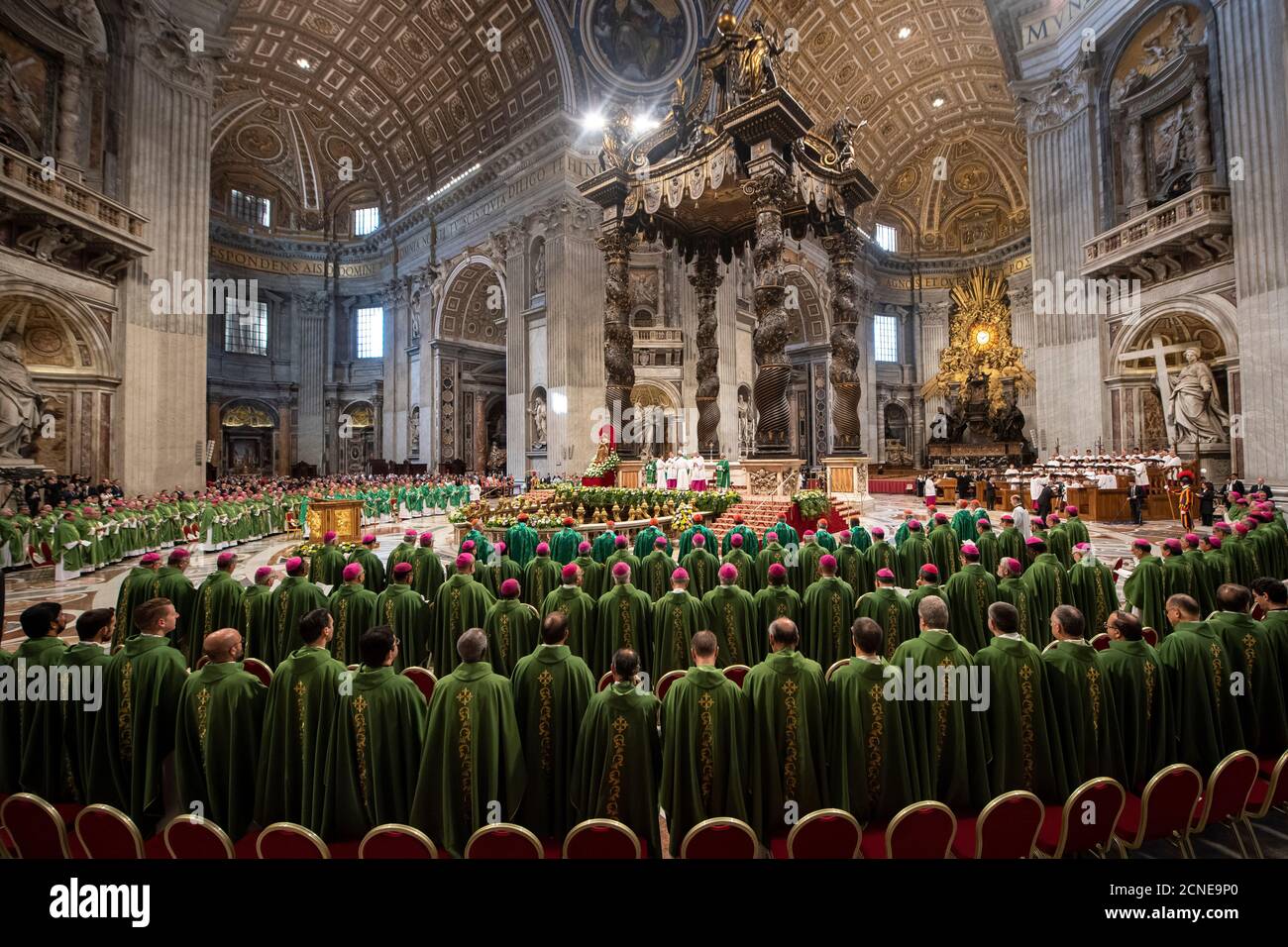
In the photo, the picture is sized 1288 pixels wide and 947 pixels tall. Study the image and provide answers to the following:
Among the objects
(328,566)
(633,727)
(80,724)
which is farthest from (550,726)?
(328,566)

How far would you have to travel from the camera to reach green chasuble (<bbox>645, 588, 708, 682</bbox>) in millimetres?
4520

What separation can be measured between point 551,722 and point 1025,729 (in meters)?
2.30

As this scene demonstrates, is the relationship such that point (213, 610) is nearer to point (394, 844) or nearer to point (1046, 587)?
point (394, 844)

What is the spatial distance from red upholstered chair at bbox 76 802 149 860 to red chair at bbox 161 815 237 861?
202 millimetres

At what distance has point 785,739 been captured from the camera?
104 inches

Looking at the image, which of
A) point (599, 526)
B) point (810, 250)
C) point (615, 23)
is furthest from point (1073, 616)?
point (810, 250)

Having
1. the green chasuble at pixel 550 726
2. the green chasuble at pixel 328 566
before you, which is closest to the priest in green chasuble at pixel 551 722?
the green chasuble at pixel 550 726

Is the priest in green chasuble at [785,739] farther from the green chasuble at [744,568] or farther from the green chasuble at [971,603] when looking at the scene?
the green chasuble at [744,568]

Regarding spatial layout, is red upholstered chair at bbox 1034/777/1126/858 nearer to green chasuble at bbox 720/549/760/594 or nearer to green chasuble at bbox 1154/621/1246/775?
green chasuble at bbox 1154/621/1246/775

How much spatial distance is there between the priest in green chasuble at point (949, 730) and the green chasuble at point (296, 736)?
2699mm

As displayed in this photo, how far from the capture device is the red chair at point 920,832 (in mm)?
1912

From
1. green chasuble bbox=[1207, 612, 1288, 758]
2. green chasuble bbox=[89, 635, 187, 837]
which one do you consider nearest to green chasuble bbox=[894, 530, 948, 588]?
green chasuble bbox=[1207, 612, 1288, 758]

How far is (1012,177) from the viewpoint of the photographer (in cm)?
2830
